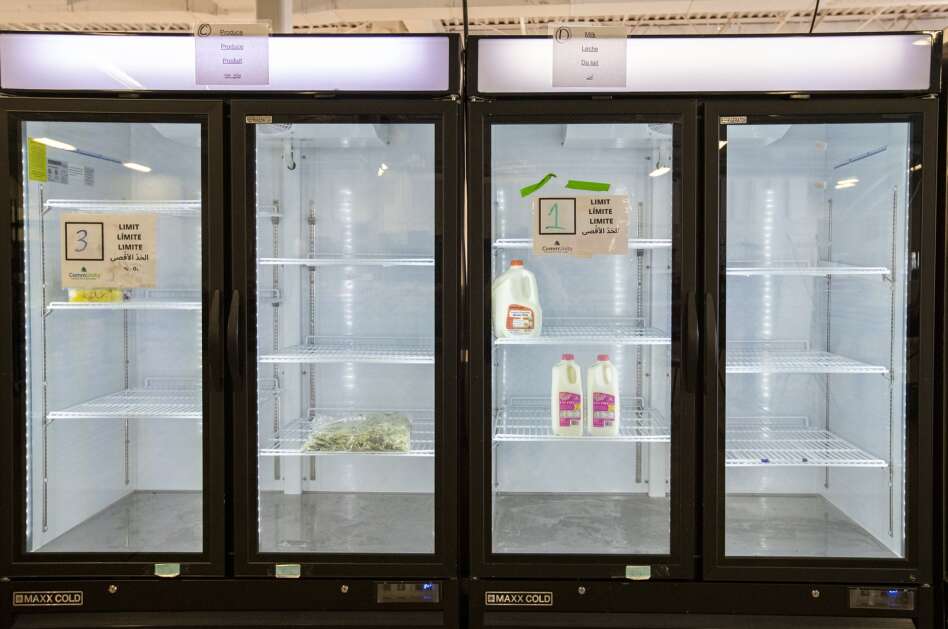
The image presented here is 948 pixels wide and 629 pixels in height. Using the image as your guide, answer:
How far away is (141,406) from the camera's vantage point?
2725 millimetres

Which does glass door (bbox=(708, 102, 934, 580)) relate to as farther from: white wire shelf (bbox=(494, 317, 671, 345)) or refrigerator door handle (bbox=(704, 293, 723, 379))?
white wire shelf (bbox=(494, 317, 671, 345))

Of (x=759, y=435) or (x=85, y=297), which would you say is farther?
(x=759, y=435)

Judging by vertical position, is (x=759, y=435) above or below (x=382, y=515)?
above

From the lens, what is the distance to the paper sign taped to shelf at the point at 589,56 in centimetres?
230

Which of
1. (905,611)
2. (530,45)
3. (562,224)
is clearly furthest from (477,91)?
(905,611)

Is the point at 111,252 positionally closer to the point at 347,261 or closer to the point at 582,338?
the point at 347,261

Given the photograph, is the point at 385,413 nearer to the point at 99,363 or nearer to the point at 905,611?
the point at 99,363

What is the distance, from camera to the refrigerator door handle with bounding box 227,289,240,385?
2346 mm

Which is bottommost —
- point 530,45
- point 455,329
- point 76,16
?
point 455,329

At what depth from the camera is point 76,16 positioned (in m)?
3.45

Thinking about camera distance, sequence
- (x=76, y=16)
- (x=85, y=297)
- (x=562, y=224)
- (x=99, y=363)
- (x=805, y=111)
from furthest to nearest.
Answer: (x=76, y=16)
(x=99, y=363)
(x=85, y=297)
(x=562, y=224)
(x=805, y=111)

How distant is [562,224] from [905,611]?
172 cm

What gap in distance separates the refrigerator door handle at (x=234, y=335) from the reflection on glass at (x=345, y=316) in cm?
44

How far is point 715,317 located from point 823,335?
885 millimetres
